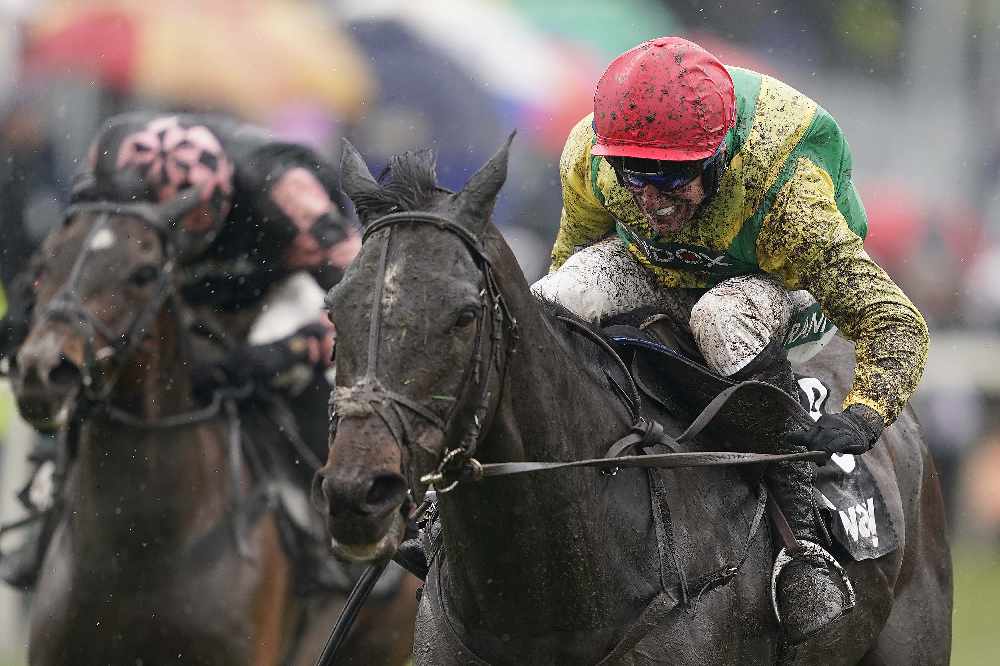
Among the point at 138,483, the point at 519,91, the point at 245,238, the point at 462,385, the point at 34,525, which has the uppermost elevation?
the point at 462,385

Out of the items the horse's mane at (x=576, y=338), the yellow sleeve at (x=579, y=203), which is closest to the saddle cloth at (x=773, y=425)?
the horse's mane at (x=576, y=338)

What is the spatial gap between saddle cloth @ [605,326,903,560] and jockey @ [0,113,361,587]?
2715mm

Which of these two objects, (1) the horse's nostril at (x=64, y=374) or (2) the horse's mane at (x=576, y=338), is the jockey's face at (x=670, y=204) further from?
(1) the horse's nostril at (x=64, y=374)

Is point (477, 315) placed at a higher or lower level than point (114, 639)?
higher

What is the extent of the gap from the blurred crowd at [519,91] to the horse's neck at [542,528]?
19.4 ft

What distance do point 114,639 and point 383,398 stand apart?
9.79 feet

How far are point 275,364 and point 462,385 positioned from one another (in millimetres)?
3571

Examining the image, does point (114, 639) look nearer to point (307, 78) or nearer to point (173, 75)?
point (173, 75)

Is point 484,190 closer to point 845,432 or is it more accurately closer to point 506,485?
point 506,485

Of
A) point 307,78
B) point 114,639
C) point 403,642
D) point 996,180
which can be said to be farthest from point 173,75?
point 996,180

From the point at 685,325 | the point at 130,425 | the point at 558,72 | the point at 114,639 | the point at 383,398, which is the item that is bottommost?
the point at 558,72

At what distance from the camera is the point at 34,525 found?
21.6ft

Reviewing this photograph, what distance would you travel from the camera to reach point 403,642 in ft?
23.0

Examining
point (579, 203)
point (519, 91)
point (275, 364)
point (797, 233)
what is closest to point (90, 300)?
point (275, 364)
